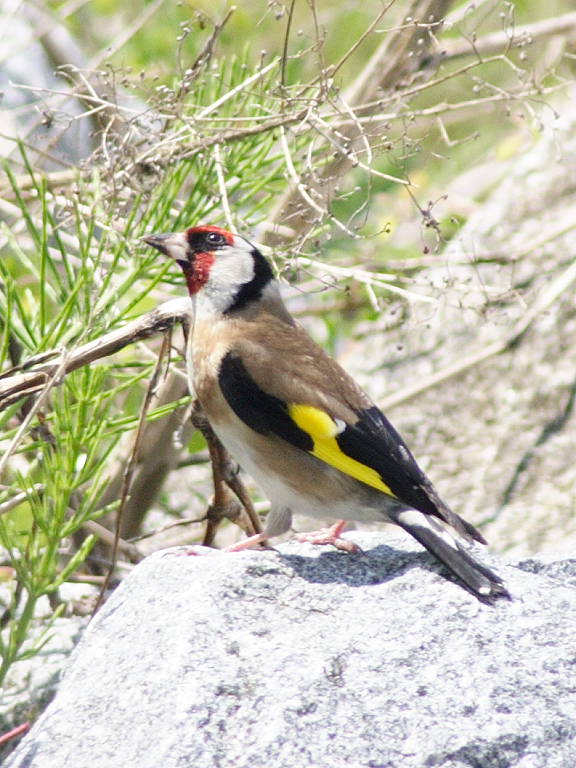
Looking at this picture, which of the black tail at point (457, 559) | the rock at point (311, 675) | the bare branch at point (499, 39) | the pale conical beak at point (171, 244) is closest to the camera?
the rock at point (311, 675)

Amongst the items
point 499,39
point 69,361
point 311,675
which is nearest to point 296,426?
point 69,361

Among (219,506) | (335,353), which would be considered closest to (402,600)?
(219,506)

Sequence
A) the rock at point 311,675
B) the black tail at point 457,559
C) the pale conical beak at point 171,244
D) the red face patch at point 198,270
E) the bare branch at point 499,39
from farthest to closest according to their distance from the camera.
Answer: the bare branch at point 499,39 < the red face patch at point 198,270 < the pale conical beak at point 171,244 < the black tail at point 457,559 < the rock at point 311,675

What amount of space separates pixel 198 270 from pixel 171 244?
0.14 meters

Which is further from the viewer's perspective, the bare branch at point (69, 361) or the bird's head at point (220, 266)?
the bird's head at point (220, 266)

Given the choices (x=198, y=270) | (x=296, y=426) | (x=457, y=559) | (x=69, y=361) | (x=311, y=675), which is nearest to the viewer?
(x=311, y=675)

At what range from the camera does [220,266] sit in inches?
134

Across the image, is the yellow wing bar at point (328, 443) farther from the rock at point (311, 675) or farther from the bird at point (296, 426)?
the rock at point (311, 675)

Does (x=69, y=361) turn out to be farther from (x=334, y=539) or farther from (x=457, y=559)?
(x=457, y=559)

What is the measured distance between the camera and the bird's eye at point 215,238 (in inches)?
132

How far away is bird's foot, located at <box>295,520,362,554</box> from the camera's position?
2.87 meters

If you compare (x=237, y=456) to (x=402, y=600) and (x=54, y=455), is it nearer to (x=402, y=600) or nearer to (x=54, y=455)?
(x=54, y=455)

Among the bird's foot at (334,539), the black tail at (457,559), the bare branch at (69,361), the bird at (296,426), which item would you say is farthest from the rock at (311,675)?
the bare branch at (69,361)

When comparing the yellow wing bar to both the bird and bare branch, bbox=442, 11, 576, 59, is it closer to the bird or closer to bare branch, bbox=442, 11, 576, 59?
the bird
